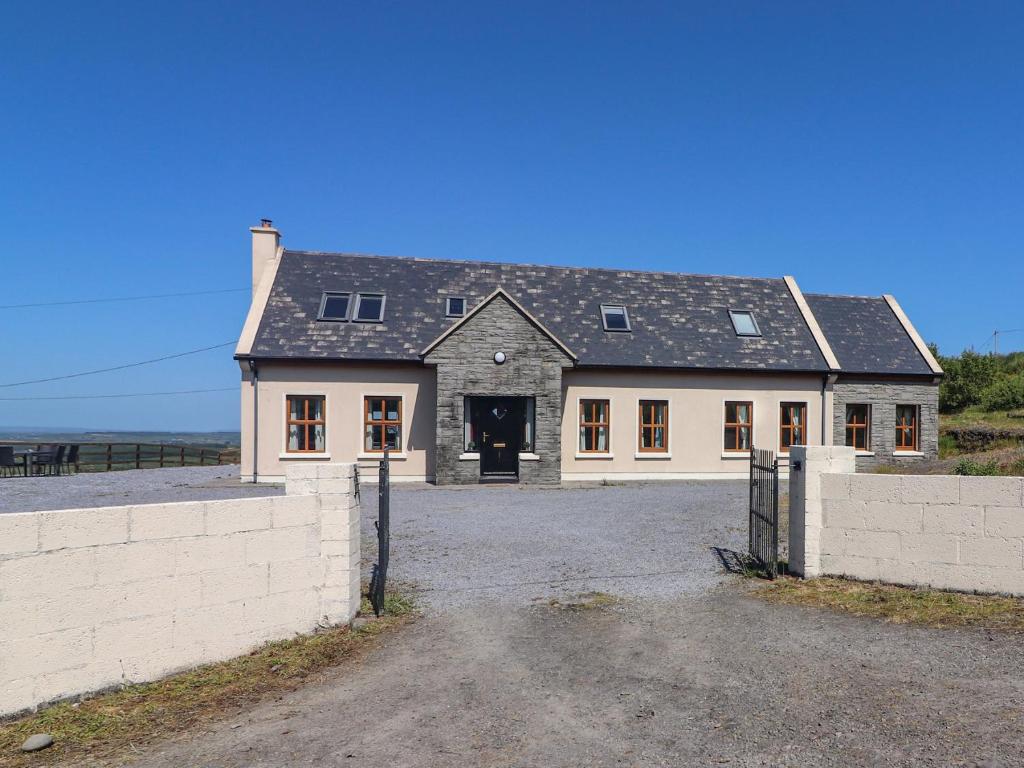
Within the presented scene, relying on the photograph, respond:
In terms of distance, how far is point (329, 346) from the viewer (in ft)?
63.2

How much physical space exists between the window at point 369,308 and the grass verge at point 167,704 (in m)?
14.9

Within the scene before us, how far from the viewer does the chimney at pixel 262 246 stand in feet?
69.2

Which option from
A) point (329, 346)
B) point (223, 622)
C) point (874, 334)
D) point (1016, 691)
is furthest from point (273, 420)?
point (874, 334)

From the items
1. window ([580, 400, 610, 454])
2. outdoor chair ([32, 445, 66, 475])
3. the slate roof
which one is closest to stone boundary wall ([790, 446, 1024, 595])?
window ([580, 400, 610, 454])

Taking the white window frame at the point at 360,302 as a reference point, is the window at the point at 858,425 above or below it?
below

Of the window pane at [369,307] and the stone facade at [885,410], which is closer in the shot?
the window pane at [369,307]

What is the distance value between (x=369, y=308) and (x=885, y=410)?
1723 cm

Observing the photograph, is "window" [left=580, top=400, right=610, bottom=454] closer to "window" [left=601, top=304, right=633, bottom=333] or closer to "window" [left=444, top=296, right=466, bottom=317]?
"window" [left=601, top=304, right=633, bottom=333]

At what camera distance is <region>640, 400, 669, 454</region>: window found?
2056cm

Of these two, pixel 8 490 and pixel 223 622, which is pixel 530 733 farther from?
pixel 8 490

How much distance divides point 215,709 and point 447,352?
46.2ft

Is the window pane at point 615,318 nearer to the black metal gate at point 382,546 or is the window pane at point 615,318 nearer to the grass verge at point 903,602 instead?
the grass verge at point 903,602

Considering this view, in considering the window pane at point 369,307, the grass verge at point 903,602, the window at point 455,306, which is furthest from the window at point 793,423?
the grass verge at point 903,602

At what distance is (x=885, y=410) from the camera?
21.6 meters
